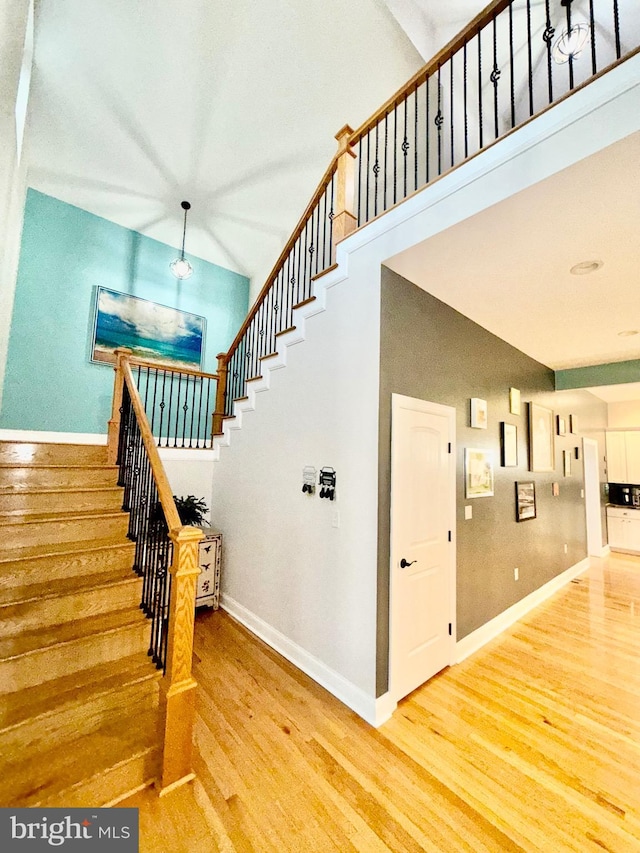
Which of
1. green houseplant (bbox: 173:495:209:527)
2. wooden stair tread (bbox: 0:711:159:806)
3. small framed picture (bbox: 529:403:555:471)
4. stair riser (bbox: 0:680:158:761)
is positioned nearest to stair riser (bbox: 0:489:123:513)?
green houseplant (bbox: 173:495:209:527)

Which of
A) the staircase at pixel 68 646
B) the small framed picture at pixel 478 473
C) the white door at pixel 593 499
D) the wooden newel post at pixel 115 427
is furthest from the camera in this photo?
the white door at pixel 593 499

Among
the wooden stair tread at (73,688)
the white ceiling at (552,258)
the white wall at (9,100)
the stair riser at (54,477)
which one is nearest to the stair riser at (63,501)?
the stair riser at (54,477)

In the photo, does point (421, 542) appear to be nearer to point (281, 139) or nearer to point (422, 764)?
point (422, 764)

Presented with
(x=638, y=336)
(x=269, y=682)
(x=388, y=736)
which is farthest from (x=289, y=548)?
(x=638, y=336)

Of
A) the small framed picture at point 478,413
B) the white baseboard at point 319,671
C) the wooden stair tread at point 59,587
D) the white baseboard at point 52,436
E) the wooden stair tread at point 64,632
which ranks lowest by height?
the white baseboard at point 319,671

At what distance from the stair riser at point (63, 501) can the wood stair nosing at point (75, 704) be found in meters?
1.22

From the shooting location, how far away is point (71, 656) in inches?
81.9

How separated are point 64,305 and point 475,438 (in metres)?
5.00

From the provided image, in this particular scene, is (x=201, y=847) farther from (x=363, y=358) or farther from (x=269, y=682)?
(x=363, y=358)

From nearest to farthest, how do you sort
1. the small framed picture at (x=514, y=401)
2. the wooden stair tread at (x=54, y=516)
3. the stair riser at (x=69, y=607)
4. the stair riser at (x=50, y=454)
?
the stair riser at (x=69, y=607) < the wooden stair tread at (x=54, y=516) < the stair riser at (x=50, y=454) < the small framed picture at (x=514, y=401)

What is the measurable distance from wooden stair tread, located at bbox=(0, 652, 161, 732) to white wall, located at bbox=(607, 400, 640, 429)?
8.20 m

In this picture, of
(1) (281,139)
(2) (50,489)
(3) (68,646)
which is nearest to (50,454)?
(2) (50,489)

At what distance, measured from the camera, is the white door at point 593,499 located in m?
6.28

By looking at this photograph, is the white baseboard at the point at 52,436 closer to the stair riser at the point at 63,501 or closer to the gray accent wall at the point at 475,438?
the stair riser at the point at 63,501
